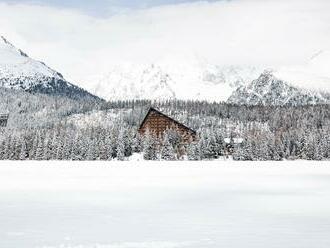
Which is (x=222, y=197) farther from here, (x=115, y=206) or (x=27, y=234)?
(x=27, y=234)

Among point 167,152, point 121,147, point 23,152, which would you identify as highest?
point 121,147

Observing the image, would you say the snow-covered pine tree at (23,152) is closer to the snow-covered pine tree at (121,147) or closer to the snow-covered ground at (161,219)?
the snow-covered pine tree at (121,147)

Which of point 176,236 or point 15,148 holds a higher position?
point 15,148

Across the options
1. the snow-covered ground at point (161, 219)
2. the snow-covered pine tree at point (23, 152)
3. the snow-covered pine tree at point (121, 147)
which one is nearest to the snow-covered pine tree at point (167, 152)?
the snow-covered pine tree at point (121, 147)

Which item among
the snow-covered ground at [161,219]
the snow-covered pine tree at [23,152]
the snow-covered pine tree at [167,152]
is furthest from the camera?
the snow-covered pine tree at [167,152]

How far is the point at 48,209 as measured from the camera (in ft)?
112

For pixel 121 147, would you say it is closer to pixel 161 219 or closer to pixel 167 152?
pixel 167 152

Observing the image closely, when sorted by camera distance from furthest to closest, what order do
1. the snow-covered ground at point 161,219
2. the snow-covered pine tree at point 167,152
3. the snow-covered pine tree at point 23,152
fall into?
1. the snow-covered pine tree at point 167,152
2. the snow-covered pine tree at point 23,152
3. the snow-covered ground at point 161,219

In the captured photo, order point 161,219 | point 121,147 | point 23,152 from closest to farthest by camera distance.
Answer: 1. point 161,219
2. point 23,152
3. point 121,147

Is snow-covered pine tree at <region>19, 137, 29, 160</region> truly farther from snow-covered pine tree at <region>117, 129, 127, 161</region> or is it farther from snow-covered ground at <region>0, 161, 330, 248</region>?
snow-covered ground at <region>0, 161, 330, 248</region>

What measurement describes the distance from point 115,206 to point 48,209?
4483 millimetres

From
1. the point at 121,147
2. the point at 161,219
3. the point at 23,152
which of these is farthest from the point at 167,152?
the point at 161,219

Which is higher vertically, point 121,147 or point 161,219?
point 121,147

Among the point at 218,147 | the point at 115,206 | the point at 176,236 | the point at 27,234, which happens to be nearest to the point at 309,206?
the point at 115,206
